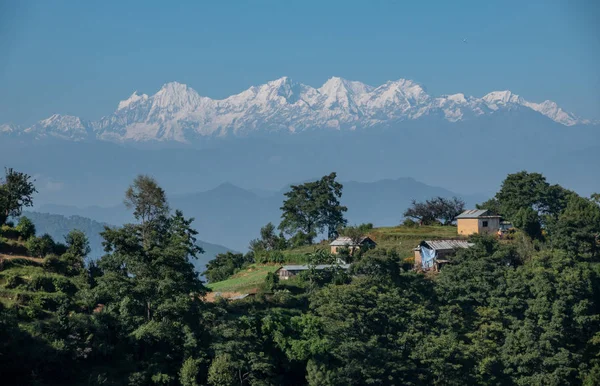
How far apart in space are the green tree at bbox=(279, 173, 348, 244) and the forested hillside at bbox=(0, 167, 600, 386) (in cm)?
2153

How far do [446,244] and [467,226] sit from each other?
8765 mm

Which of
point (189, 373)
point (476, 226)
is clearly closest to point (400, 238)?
point (476, 226)

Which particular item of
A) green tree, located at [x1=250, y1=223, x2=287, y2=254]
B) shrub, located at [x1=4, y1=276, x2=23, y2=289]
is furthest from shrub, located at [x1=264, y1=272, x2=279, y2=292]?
green tree, located at [x1=250, y1=223, x2=287, y2=254]

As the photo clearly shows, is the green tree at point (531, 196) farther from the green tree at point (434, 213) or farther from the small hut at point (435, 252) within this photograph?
the small hut at point (435, 252)

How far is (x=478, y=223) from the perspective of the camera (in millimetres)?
65875

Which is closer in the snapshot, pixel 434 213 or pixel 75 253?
pixel 75 253

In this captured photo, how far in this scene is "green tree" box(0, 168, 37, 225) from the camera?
171 feet

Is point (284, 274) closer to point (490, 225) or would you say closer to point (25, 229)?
point (25, 229)

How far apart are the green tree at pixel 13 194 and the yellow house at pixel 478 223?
33559 mm

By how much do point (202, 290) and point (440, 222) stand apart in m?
36.2

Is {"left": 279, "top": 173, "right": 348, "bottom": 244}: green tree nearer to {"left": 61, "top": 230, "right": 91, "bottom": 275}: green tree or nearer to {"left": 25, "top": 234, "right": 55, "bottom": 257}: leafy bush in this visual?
{"left": 61, "top": 230, "right": 91, "bottom": 275}: green tree

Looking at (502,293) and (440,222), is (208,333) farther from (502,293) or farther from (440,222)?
(440,222)

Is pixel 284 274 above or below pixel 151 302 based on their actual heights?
above

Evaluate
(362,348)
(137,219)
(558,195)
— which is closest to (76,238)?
(137,219)
